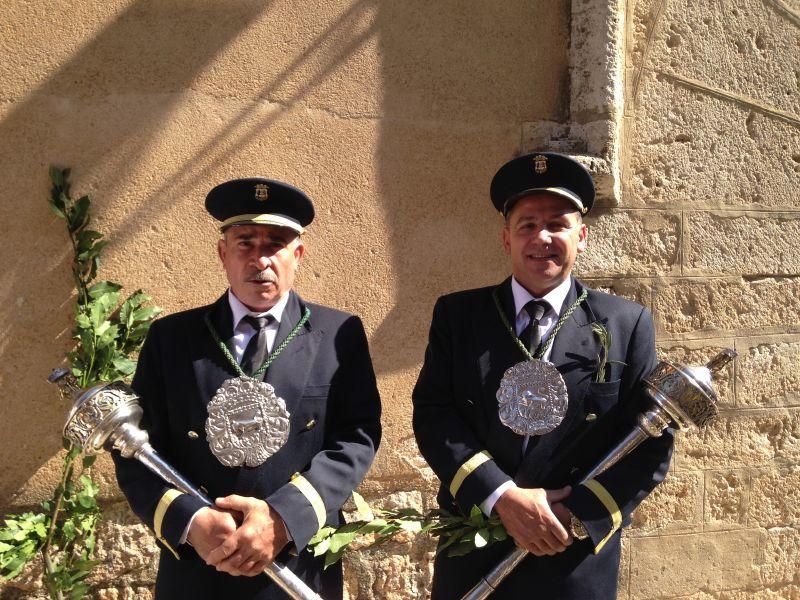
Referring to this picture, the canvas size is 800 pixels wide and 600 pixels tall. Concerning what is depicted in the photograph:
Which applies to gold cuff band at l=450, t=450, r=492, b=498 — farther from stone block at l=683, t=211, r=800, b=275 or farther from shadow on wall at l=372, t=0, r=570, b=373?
stone block at l=683, t=211, r=800, b=275

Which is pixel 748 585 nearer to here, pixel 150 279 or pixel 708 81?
pixel 708 81

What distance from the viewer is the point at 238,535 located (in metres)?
2.51

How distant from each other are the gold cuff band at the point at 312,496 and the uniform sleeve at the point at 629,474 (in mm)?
749

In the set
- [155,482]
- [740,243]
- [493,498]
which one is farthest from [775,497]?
[155,482]

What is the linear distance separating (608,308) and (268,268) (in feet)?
3.75

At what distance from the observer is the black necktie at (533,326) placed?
2.86 meters

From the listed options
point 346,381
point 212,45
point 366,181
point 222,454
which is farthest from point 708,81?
point 222,454

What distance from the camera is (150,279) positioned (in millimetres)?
3947

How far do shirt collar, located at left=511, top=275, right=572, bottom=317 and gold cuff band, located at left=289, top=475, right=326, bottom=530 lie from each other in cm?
88

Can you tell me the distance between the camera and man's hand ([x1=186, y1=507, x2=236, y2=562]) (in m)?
2.52

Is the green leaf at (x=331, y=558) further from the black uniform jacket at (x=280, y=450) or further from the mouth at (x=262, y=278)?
the mouth at (x=262, y=278)

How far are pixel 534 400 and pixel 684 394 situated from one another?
45 cm

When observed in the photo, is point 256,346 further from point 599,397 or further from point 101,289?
point 101,289

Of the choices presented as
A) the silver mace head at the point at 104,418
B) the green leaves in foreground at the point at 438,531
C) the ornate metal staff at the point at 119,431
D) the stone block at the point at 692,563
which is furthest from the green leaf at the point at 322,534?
the stone block at the point at 692,563
